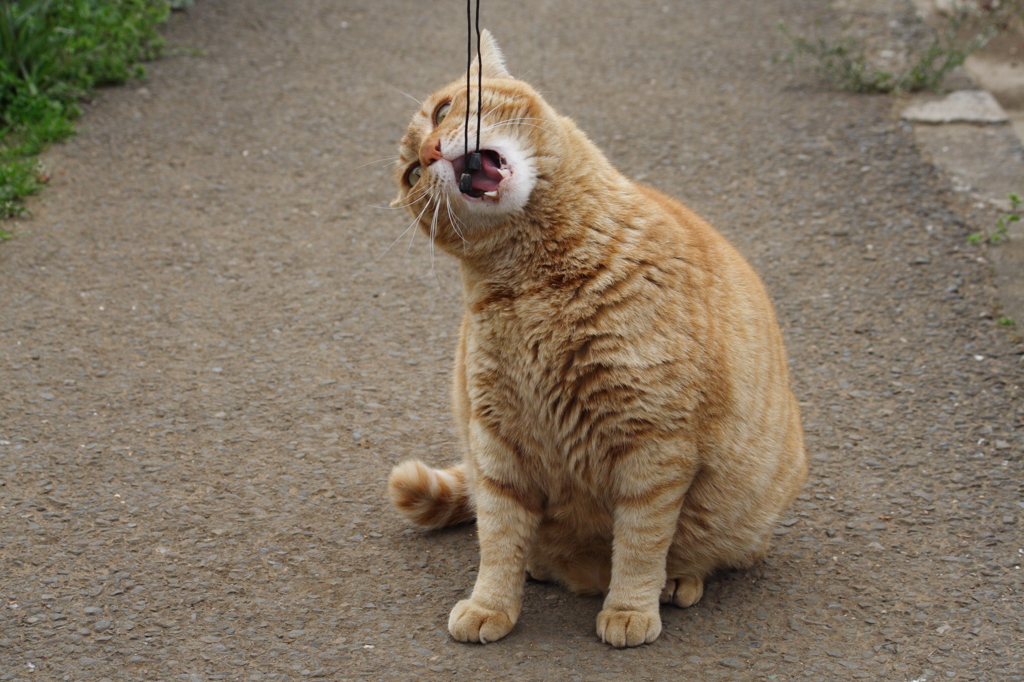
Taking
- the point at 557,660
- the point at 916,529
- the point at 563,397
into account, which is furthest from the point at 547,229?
the point at 916,529

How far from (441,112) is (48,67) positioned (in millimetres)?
4335

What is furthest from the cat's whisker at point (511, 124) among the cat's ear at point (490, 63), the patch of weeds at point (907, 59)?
the patch of weeds at point (907, 59)

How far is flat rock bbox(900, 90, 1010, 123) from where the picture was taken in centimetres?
595

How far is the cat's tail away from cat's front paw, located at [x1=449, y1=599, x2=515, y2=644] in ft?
1.61

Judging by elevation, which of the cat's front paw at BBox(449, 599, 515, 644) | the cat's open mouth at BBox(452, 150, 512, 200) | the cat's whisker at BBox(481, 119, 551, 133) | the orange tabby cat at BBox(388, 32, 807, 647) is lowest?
the cat's front paw at BBox(449, 599, 515, 644)

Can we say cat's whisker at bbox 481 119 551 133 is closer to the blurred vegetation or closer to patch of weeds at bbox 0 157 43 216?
patch of weeds at bbox 0 157 43 216

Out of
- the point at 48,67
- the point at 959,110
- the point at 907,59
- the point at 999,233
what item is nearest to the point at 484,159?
the point at 999,233

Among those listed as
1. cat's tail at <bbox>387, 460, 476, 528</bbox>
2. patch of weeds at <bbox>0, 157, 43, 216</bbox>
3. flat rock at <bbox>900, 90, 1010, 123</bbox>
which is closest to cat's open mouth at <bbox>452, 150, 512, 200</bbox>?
cat's tail at <bbox>387, 460, 476, 528</bbox>

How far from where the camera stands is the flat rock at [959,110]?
5953 millimetres

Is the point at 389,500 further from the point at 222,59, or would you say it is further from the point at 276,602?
the point at 222,59

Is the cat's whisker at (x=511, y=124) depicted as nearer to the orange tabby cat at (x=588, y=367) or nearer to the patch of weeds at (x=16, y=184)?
the orange tabby cat at (x=588, y=367)

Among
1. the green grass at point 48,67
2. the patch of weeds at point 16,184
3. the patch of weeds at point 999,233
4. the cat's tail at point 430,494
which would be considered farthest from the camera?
the green grass at point 48,67

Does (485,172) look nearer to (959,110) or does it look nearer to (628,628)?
(628,628)

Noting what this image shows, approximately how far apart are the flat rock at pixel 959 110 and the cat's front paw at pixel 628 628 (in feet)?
14.6
